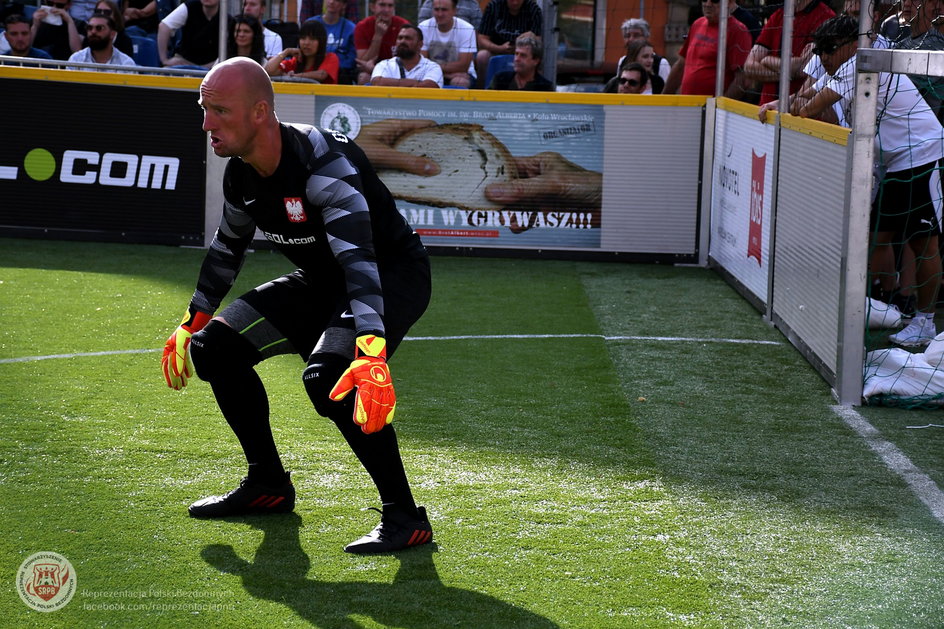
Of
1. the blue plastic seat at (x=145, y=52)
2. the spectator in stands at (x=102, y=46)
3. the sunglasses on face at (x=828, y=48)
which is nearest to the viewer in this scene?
the sunglasses on face at (x=828, y=48)

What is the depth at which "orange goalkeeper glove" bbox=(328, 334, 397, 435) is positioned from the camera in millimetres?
3631

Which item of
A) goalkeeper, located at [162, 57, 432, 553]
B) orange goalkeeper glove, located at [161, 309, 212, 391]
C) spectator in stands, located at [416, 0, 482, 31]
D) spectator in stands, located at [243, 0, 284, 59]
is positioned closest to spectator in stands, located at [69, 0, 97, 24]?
spectator in stands, located at [243, 0, 284, 59]

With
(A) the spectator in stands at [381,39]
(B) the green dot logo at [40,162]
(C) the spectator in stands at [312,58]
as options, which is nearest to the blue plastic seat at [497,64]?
(A) the spectator in stands at [381,39]

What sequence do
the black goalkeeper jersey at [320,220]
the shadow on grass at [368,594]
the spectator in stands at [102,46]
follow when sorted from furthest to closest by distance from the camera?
the spectator in stands at [102,46], the black goalkeeper jersey at [320,220], the shadow on grass at [368,594]

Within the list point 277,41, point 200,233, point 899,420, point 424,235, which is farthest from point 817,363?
point 277,41

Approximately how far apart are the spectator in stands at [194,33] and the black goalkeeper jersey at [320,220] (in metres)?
7.92

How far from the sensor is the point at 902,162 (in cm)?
745

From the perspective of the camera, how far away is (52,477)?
469 cm

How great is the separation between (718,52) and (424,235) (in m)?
3.20

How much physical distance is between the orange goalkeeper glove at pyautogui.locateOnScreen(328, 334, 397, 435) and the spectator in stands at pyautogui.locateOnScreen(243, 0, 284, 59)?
27.7ft

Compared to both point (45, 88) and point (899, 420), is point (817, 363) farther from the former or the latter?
point (45, 88)

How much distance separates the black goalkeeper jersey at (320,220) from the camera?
3.83 m

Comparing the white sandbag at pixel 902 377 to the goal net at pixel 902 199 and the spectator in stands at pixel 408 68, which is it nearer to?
the goal net at pixel 902 199

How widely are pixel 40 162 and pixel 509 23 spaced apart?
16.7ft
